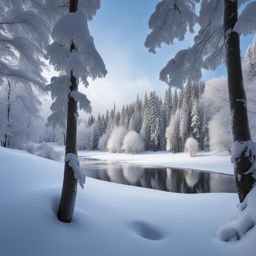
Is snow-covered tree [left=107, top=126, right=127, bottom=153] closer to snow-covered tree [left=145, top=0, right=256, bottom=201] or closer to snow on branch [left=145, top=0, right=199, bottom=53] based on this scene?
snow-covered tree [left=145, top=0, right=256, bottom=201]

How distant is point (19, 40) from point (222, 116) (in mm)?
28181

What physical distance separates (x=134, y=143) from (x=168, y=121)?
10598 millimetres

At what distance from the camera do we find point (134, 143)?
67.2m

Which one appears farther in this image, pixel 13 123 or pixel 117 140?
pixel 117 140

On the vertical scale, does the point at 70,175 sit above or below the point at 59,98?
below

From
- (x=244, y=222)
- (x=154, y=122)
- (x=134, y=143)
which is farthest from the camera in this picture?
(x=134, y=143)

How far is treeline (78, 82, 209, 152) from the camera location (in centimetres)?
5950

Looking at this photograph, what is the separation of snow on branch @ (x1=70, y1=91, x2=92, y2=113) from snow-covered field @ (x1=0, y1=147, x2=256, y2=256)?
2.43 meters

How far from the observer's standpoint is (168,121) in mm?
68125

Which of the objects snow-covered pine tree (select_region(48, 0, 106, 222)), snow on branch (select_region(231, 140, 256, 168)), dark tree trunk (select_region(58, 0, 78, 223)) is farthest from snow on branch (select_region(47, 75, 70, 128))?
snow on branch (select_region(231, 140, 256, 168))

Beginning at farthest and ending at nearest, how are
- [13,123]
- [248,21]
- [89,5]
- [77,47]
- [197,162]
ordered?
[197,162] → [13,123] → [89,5] → [77,47] → [248,21]

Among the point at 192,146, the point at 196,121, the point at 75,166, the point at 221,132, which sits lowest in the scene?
the point at 75,166

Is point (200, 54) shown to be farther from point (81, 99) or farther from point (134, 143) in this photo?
point (134, 143)

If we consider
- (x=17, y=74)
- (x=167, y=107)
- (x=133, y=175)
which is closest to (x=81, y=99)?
(x=17, y=74)
